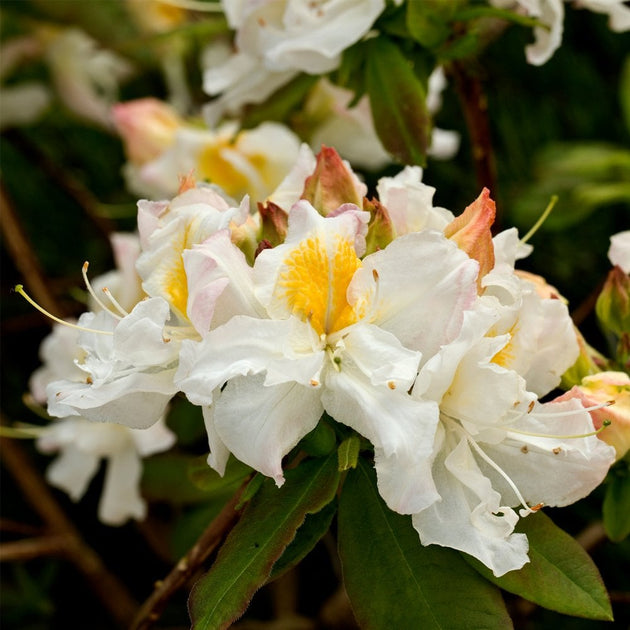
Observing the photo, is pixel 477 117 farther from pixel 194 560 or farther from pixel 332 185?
pixel 194 560

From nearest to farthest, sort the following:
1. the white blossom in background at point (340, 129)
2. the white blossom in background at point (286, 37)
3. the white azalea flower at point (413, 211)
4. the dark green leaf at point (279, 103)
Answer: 1. the white azalea flower at point (413, 211)
2. the white blossom in background at point (286, 37)
3. the dark green leaf at point (279, 103)
4. the white blossom in background at point (340, 129)

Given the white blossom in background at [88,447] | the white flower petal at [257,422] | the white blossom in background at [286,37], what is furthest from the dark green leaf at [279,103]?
the white flower petal at [257,422]

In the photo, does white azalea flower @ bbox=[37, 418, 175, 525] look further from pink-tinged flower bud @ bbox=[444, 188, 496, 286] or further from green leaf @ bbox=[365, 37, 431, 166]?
pink-tinged flower bud @ bbox=[444, 188, 496, 286]

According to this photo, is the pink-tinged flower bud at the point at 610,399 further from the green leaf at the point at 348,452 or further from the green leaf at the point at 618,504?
the green leaf at the point at 348,452

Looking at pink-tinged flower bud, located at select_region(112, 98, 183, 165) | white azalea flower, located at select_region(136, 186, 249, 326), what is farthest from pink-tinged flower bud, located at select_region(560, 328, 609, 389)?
pink-tinged flower bud, located at select_region(112, 98, 183, 165)

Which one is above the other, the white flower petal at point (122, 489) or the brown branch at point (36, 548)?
the white flower petal at point (122, 489)

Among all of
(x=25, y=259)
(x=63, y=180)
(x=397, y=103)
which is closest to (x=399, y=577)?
(x=397, y=103)

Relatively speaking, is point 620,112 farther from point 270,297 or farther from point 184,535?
point 270,297
